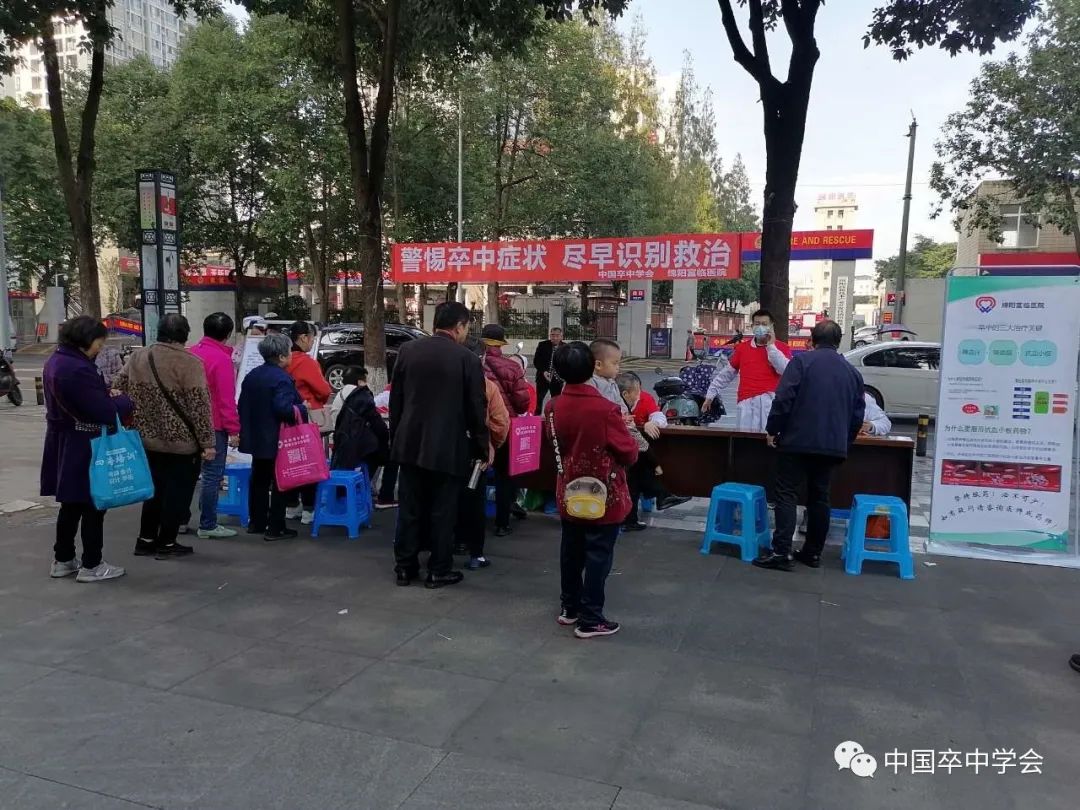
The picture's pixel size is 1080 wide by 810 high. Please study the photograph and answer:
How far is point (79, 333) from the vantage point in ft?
15.2

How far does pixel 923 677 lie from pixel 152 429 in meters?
4.72

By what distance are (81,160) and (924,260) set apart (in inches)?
2841

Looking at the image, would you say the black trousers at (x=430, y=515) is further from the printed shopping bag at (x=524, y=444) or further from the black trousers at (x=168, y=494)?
the black trousers at (x=168, y=494)

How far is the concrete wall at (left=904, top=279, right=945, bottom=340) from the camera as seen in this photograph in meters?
27.7

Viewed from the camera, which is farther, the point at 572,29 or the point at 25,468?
the point at 572,29

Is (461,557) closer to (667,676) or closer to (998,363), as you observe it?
(667,676)

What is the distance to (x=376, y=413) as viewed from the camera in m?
6.31

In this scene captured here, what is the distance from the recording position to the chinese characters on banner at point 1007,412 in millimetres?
5535

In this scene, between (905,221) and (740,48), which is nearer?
(740,48)

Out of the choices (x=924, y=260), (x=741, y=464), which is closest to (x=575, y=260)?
(x=741, y=464)

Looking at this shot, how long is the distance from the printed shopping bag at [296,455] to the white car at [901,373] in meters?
9.72

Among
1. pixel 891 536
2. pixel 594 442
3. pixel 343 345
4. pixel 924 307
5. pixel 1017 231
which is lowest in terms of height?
pixel 891 536

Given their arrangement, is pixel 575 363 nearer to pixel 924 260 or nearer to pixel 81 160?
pixel 81 160

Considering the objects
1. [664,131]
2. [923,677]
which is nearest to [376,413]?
[923,677]
